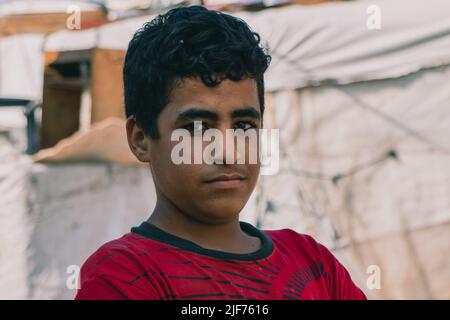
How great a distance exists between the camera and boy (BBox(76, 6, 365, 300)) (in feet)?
2.74

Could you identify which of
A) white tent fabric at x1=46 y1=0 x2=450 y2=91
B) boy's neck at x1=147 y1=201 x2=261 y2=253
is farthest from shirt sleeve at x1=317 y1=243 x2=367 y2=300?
white tent fabric at x1=46 y1=0 x2=450 y2=91

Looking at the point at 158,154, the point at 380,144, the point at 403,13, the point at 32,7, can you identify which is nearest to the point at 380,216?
the point at 380,144

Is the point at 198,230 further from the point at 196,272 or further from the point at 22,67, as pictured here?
the point at 22,67

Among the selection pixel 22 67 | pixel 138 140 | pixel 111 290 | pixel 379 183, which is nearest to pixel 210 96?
pixel 138 140

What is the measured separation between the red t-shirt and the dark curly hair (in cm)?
16

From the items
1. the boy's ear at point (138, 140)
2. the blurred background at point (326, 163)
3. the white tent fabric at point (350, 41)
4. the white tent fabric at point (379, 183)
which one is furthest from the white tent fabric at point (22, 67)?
the boy's ear at point (138, 140)

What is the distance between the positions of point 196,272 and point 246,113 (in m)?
0.21

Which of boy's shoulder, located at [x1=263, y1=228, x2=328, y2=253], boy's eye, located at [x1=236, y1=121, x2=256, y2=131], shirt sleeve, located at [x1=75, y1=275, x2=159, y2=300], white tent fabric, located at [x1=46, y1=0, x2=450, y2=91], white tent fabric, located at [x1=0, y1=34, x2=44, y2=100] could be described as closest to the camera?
shirt sleeve, located at [x1=75, y1=275, x2=159, y2=300]

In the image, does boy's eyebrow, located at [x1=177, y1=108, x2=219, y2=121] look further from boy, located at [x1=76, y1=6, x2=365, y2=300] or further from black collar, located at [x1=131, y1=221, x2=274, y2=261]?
black collar, located at [x1=131, y1=221, x2=274, y2=261]

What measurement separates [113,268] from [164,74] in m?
0.26

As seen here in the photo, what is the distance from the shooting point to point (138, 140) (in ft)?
3.22

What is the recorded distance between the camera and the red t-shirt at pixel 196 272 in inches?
32.0

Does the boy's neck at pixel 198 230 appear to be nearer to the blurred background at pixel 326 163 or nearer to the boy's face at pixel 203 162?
the boy's face at pixel 203 162

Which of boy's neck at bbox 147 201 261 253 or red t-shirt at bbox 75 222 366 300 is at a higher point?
boy's neck at bbox 147 201 261 253
